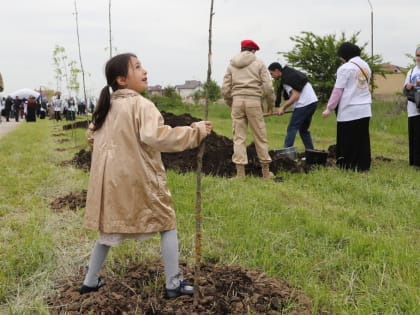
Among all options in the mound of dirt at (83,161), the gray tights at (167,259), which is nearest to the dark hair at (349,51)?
the mound of dirt at (83,161)

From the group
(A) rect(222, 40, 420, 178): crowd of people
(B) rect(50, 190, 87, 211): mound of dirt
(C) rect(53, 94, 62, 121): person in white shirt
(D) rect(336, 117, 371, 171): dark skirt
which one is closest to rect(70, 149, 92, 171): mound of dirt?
(B) rect(50, 190, 87, 211): mound of dirt

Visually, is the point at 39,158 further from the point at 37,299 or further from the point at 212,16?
the point at 212,16

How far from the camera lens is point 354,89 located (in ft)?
21.0

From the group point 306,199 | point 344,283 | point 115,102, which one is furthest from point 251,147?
point 115,102

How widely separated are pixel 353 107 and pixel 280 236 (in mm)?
3495

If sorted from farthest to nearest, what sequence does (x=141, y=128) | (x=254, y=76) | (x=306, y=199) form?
1. (x=254, y=76)
2. (x=306, y=199)
3. (x=141, y=128)

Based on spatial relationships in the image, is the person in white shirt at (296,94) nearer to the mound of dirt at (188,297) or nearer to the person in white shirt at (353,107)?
the person in white shirt at (353,107)

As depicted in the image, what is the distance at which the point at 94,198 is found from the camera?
2.45 metres

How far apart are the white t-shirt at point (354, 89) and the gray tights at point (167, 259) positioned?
4.65 meters

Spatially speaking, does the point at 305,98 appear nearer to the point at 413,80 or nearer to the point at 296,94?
the point at 296,94

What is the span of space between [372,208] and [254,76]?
7.71 feet

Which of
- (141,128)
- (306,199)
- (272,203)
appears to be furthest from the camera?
A: (306,199)

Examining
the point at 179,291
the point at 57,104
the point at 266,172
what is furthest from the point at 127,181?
the point at 57,104

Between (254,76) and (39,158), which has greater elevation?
(254,76)
